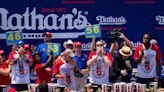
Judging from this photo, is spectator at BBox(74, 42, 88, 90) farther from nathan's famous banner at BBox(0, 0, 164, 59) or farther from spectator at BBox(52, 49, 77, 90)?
nathan's famous banner at BBox(0, 0, 164, 59)

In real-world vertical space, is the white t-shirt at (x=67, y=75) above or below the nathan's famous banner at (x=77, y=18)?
below

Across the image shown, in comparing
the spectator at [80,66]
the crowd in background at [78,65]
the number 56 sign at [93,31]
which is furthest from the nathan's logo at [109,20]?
the spectator at [80,66]

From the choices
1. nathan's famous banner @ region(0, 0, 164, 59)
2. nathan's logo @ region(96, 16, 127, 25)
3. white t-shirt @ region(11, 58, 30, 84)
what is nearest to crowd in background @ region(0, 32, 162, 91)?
white t-shirt @ region(11, 58, 30, 84)

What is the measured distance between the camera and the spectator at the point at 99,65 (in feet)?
45.1

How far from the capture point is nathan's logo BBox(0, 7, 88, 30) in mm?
16750

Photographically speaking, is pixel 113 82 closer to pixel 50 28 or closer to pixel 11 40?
pixel 11 40

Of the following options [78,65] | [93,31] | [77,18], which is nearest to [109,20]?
[77,18]

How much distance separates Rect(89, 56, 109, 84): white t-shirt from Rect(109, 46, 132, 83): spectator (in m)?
0.26

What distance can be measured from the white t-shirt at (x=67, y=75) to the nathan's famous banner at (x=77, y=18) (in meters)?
3.35

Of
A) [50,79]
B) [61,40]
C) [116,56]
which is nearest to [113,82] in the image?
[116,56]

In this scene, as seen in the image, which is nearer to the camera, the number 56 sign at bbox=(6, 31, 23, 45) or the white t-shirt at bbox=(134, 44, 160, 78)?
the number 56 sign at bbox=(6, 31, 23, 45)

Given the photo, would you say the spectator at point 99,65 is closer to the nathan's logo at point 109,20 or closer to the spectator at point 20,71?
the spectator at point 20,71

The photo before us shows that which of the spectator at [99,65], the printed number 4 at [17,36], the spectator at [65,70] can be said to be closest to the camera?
the spectator at [65,70]

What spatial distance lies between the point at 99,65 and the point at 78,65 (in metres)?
0.84
